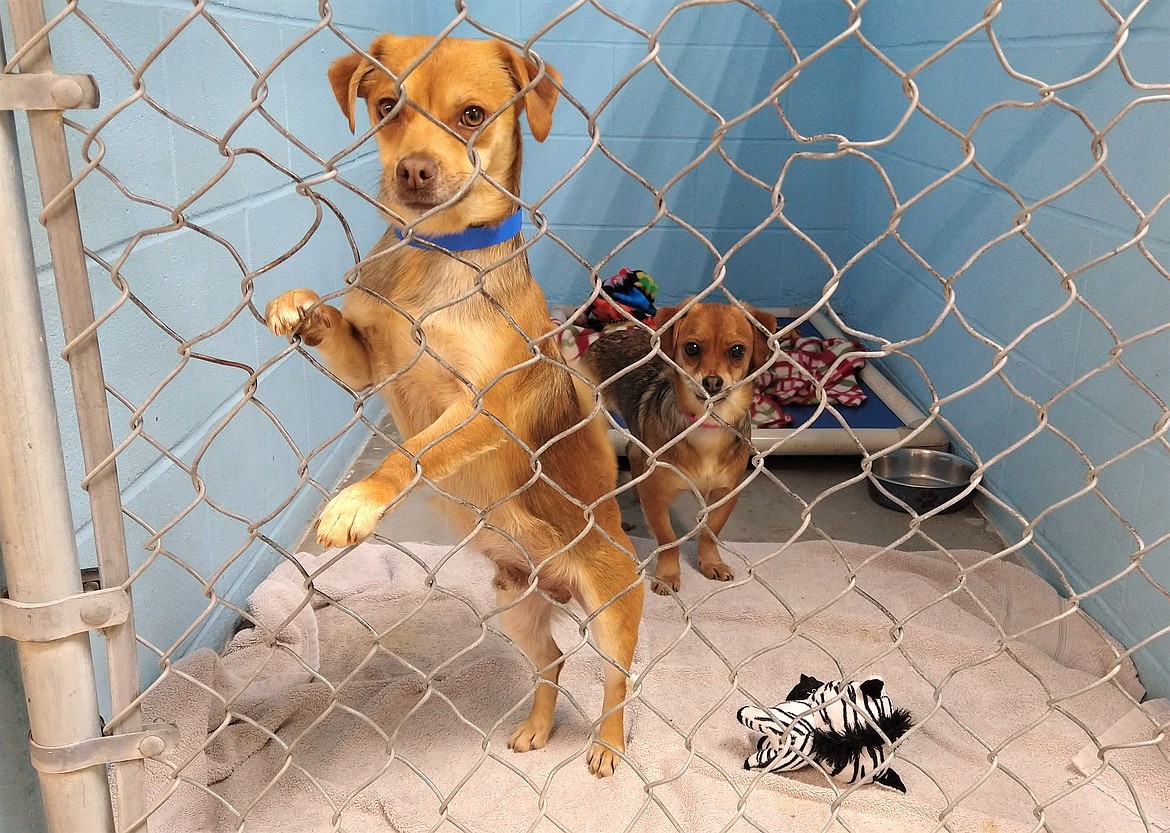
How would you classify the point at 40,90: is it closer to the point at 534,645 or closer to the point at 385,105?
the point at 385,105

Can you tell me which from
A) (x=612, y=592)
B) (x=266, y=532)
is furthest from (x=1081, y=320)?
(x=266, y=532)

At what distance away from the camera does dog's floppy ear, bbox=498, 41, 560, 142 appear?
1.88 meters

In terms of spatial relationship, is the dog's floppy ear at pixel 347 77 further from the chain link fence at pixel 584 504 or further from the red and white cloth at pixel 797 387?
the red and white cloth at pixel 797 387

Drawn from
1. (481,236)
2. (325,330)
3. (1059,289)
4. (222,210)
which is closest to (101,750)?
(325,330)

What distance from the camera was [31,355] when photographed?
1.29 meters

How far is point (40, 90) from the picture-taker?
1.19m

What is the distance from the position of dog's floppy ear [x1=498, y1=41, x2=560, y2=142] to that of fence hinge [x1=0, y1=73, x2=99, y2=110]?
2.86 feet

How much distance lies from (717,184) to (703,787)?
469cm

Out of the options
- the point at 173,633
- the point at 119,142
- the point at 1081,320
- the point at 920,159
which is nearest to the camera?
the point at 119,142

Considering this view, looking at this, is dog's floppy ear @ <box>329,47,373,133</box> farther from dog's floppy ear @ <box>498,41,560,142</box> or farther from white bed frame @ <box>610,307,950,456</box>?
white bed frame @ <box>610,307,950,456</box>

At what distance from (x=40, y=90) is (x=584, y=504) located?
52.7 inches

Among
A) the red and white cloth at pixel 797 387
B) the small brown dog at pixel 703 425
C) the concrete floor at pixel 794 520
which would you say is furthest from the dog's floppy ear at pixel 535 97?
the red and white cloth at pixel 797 387

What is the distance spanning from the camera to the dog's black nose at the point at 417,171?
5.72ft

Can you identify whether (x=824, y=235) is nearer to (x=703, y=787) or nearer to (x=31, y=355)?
(x=703, y=787)
